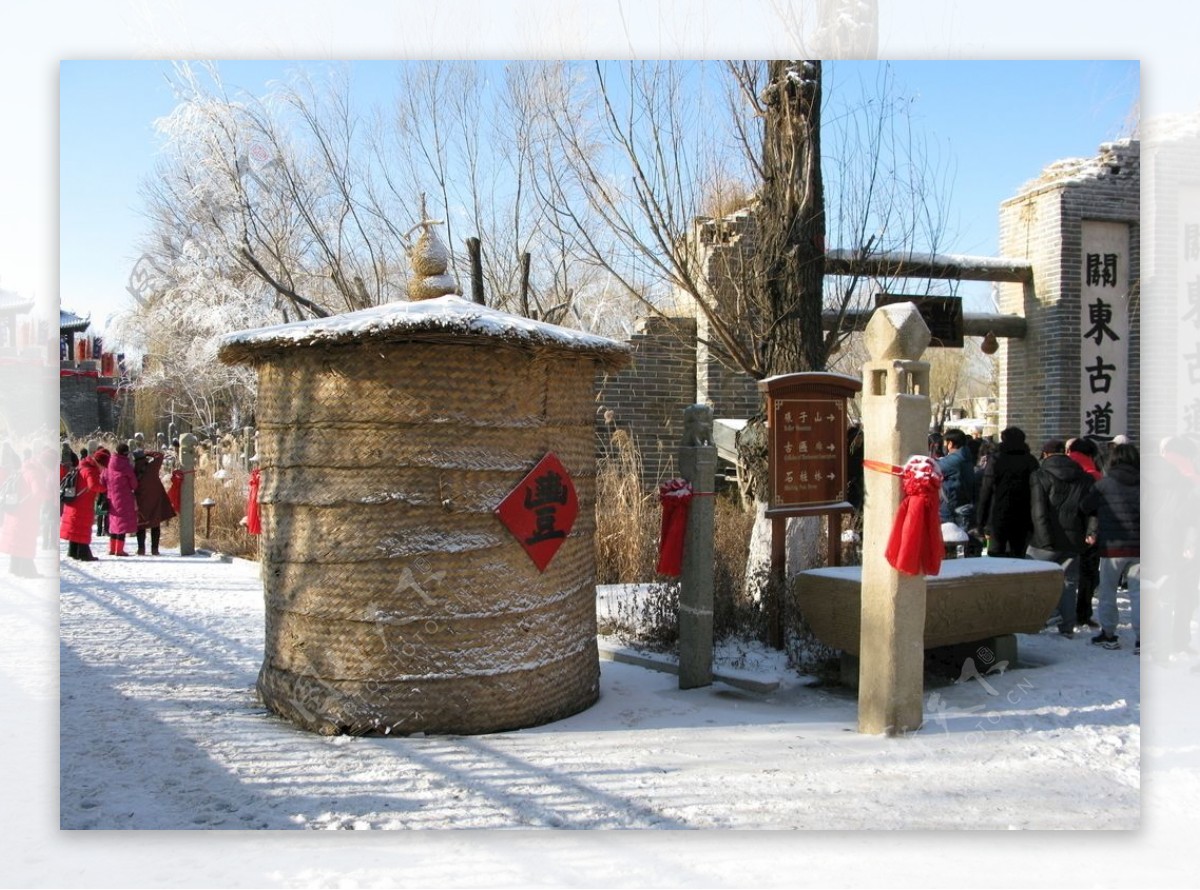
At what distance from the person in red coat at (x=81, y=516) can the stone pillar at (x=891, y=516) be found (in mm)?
9933

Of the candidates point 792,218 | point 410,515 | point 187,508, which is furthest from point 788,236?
point 187,508

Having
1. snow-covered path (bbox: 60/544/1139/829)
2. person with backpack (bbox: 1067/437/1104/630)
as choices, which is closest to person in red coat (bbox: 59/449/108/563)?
snow-covered path (bbox: 60/544/1139/829)

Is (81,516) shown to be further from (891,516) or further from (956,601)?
(891,516)

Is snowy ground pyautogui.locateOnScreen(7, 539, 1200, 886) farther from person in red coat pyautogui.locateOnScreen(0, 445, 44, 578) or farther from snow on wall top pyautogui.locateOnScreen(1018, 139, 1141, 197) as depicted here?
snow on wall top pyautogui.locateOnScreen(1018, 139, 1141, 197)

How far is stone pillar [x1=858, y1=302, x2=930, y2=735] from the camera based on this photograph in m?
4.82

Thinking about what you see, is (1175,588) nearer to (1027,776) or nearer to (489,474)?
(1027,776)

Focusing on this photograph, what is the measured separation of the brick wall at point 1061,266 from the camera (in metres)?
12.0

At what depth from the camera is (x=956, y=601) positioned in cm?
604

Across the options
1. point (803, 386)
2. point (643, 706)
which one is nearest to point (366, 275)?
point (803, 386)

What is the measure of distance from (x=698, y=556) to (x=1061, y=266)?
27.8 feet

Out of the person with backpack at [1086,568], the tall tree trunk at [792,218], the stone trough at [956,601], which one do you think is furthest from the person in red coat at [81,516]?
the person with backpack at [1086,568]

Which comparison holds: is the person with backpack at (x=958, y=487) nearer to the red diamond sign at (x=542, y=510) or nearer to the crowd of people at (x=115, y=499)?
the red diamond sign at (x=542, y=510)

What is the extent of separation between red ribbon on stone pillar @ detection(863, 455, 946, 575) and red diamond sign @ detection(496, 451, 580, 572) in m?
1.69

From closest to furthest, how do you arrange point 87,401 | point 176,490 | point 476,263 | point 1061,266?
1. point 476,263
2. point 1061,266
3. point 176,490
4. point 87,401
